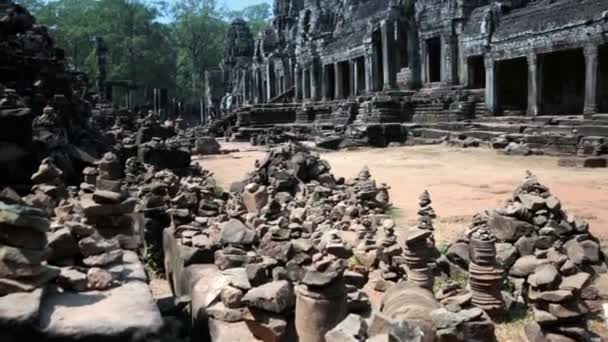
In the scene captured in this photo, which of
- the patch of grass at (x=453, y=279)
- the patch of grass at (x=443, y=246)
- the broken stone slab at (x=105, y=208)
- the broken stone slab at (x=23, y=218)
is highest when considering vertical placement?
the broken stone slab at (x=23, y=218)

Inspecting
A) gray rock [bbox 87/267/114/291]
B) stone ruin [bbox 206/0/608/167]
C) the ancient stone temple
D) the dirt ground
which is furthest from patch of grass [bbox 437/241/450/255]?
the ancient stone temple

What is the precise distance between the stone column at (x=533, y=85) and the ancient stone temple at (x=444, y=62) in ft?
0.11

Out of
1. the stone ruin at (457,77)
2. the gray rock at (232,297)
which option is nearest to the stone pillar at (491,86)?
the stone ruin at (457,77)

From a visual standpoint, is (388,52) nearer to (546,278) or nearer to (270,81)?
(270,81)

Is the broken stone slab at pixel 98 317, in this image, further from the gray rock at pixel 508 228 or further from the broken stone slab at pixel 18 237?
the gray rock at pixel 508 228

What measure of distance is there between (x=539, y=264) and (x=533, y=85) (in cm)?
1633

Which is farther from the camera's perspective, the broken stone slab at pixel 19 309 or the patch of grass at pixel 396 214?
the patch of grass at pixel 396 214

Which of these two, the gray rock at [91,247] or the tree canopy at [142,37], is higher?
the tree canopy at [142,37]

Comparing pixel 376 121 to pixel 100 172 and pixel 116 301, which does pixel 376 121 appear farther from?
pixel 116 301

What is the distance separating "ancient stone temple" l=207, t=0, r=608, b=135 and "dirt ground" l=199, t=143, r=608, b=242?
4.26 metres

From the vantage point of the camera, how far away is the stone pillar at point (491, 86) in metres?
20.4

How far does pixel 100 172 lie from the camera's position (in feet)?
24.4

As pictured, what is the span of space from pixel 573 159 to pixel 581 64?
9828 mm

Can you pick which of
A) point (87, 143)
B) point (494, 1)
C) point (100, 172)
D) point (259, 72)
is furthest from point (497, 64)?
point (259, 72)
